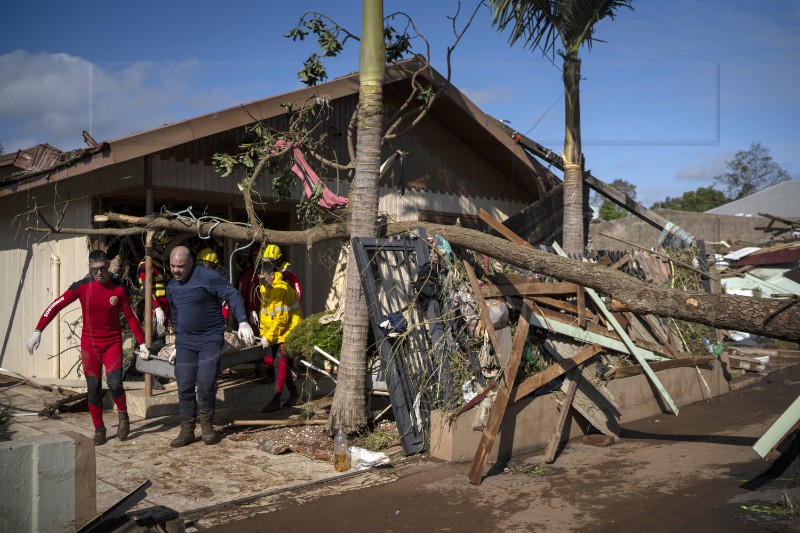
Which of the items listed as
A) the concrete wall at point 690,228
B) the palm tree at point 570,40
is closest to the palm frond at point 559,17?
the palm tree at point 570,40

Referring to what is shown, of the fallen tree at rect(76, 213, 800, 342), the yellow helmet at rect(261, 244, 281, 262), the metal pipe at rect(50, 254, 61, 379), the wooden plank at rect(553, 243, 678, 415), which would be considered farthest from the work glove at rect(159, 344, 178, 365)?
the wooden plank at rect(553, 243, 678, 415)

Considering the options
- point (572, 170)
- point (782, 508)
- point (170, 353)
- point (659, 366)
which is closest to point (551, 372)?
point (782, 508)

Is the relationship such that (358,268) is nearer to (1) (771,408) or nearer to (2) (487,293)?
(2) (487,293)

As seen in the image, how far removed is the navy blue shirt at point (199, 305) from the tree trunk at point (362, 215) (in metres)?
1.13

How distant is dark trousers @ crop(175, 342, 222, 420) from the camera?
7086 millimetres

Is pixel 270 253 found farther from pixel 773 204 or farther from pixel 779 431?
pixel 773 204

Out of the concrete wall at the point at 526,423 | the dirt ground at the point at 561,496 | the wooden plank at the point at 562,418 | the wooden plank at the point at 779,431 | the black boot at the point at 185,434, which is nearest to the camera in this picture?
the dirt ground at the point at 561,496

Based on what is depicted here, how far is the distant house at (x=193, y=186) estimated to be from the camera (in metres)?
8.82

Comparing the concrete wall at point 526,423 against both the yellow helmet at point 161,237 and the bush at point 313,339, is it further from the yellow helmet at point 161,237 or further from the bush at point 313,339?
the yellow helmet at point 161,237

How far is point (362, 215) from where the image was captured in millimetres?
7254

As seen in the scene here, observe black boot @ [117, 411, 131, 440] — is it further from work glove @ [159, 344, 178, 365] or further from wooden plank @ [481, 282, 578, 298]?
wooden plank @ [481, 282, 578, 298]

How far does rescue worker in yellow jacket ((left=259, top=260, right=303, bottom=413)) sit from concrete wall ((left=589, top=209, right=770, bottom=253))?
1711 cm

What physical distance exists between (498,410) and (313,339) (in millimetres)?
2574

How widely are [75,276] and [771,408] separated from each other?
9.25 meters
